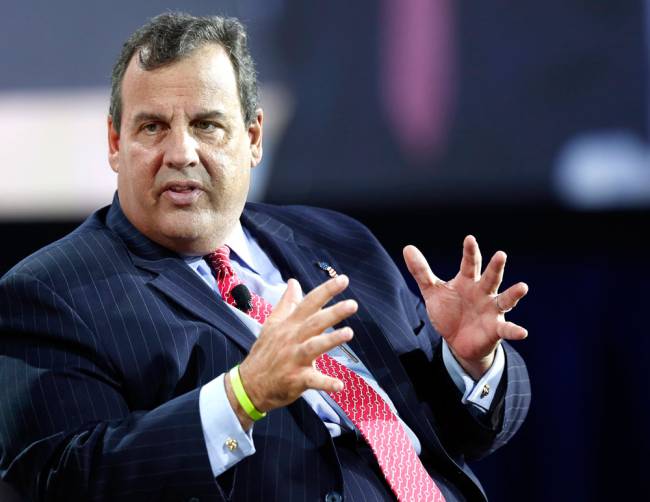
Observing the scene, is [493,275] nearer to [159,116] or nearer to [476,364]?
[476,364]

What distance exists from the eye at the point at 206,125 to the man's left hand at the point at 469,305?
487mm

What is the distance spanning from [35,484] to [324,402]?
615 mm

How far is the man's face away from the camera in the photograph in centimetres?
227

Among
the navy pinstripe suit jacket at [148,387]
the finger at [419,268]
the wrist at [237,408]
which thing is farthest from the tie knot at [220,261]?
the wrist at [237,408]

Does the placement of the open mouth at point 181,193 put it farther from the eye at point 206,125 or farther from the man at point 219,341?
the eye at point 206,125

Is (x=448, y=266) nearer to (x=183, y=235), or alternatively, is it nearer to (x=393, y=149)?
(x=393, y=149)

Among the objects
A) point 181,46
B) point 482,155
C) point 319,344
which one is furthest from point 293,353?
point 482,155

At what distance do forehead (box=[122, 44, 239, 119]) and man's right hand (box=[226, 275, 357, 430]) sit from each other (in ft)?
1.99

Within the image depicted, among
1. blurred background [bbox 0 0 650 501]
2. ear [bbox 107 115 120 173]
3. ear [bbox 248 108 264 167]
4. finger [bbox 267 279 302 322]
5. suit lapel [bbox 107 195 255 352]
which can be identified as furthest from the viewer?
blurred background [bbox 0 0 650 501]

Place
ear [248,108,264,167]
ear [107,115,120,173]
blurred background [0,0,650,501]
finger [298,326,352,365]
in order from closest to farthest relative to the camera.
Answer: finger [298,326,352,365]
ear [107,115,120,173]
ear [248,108,264,167]
blurred background [0,0,650,501]

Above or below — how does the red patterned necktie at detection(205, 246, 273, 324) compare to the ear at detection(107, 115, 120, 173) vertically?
below

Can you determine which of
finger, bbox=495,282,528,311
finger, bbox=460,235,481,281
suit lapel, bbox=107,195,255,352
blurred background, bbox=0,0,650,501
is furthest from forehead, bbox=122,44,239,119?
blurred background, bbox=0,0,650,501

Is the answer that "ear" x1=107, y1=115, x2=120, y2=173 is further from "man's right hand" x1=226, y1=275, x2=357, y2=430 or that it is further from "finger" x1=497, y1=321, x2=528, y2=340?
"finger" x1=497, y1=321, x2=528, y2=340

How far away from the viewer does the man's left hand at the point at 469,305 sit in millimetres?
2289
